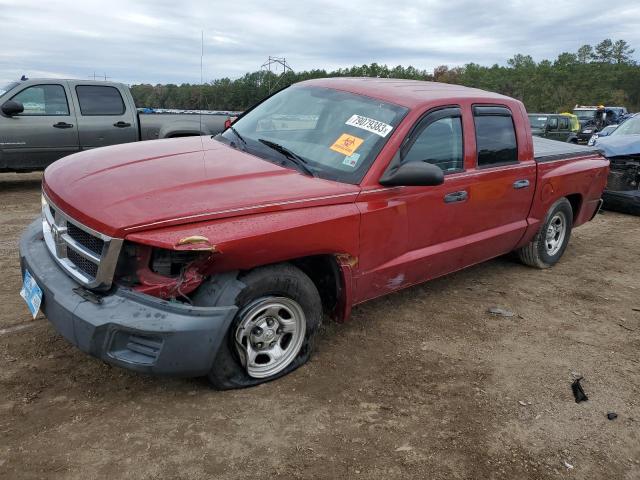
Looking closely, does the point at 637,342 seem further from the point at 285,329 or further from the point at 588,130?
the point at 588,130

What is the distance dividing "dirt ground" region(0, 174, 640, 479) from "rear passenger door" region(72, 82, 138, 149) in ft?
15.6

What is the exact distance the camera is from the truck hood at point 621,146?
28.6 ft

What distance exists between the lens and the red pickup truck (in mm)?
2602

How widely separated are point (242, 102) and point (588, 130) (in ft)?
52.8

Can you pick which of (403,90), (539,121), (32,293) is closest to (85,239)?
(32,293)

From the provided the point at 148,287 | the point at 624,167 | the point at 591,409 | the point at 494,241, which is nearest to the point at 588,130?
the point at 624,167

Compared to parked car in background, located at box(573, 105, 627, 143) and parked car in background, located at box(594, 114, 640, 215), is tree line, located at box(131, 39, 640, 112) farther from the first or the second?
parked car in background, located at box(594, 114, 640, 215)

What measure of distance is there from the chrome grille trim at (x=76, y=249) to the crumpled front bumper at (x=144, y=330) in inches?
3.5

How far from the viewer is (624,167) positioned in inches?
339

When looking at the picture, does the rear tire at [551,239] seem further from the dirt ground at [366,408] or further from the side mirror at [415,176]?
the side mirror at [415,176]

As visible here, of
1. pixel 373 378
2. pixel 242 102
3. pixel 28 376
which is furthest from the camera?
pixel 242 102

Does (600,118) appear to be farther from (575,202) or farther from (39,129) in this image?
(39,129)

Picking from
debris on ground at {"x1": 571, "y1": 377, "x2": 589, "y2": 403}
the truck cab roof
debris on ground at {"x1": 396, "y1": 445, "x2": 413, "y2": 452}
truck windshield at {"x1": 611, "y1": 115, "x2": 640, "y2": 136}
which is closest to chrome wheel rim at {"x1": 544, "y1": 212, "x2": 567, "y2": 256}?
the truck cab roof

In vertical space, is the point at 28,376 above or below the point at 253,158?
below
